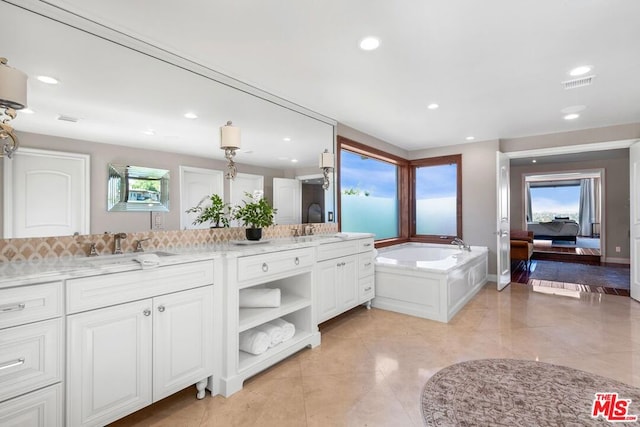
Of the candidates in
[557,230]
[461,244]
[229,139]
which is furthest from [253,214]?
[557,230]

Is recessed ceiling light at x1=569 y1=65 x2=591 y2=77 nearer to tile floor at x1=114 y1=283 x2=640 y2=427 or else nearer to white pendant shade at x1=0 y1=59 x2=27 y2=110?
tile floor at x1=114 y1=283 x2=640 y2=427

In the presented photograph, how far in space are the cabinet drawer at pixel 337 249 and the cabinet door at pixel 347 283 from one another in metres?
0.07

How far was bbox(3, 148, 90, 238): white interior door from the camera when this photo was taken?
5.29 ft

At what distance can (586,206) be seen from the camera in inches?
410

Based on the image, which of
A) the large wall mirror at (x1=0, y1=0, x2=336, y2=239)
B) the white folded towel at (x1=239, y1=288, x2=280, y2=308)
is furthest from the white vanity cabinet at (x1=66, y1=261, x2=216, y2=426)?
the large wall mirror at (x1=0, y1=0, x2=336, y2=239)

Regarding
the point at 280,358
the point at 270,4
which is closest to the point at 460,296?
the point at 280,358

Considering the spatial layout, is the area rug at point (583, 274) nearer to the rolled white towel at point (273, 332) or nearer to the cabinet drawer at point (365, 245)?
the cabinet drawer at point (365, 245)

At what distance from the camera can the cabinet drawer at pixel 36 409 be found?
124 cm

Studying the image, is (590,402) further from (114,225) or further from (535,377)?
(114,225)

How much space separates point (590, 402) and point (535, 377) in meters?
0.30

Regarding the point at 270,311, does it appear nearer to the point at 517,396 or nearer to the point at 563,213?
the point at 517,396

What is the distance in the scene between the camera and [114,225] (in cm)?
197

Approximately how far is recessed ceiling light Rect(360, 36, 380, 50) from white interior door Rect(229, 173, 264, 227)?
1419 millimetres

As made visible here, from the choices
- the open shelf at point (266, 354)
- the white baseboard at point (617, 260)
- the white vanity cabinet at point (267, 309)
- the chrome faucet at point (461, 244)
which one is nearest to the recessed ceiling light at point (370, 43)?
the white vanity cabinet at point (267, 309)
